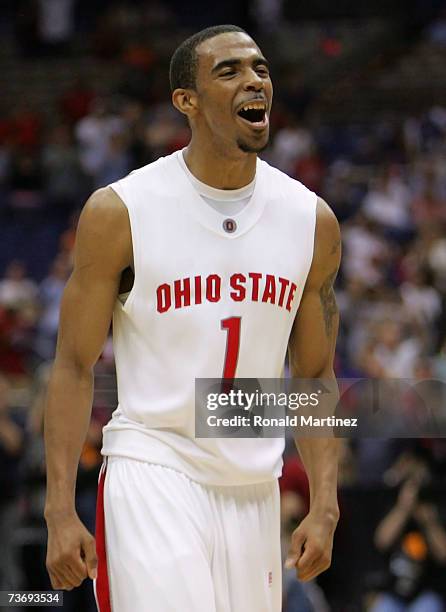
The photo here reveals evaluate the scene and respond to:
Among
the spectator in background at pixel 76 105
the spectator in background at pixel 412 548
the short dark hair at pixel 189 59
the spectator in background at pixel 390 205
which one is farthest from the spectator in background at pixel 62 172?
the short dark hair at pixel 189 59

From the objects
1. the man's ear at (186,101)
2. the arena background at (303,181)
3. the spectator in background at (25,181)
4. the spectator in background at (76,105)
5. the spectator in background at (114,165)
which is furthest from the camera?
the spectator in background at (76,105)

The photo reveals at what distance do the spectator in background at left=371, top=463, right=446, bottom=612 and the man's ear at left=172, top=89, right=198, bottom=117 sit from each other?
3.69 meters

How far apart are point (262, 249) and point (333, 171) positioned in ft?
31.8

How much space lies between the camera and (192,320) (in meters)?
4.16

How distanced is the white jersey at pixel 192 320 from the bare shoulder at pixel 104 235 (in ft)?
0.11

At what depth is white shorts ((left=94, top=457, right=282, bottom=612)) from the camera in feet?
12.9

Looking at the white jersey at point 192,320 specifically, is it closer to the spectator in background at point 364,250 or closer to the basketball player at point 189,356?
the basketball player at point 189,356

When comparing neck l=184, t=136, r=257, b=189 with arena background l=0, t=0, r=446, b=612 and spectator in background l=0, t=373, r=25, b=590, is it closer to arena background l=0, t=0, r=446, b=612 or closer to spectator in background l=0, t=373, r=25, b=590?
arena background l=0, t=0, r=446, b=612

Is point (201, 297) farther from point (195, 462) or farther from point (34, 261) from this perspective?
point (34, 261)

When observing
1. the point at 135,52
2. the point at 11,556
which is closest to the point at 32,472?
the point at 11,556

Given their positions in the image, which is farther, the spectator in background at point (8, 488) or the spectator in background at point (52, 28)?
the spectator in background at point (52, 28)

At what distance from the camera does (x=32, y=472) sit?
7508 mm

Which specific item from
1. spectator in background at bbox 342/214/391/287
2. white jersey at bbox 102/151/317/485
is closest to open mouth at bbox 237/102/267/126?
white jersey at bbox 102/151/317/485

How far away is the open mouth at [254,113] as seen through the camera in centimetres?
420
